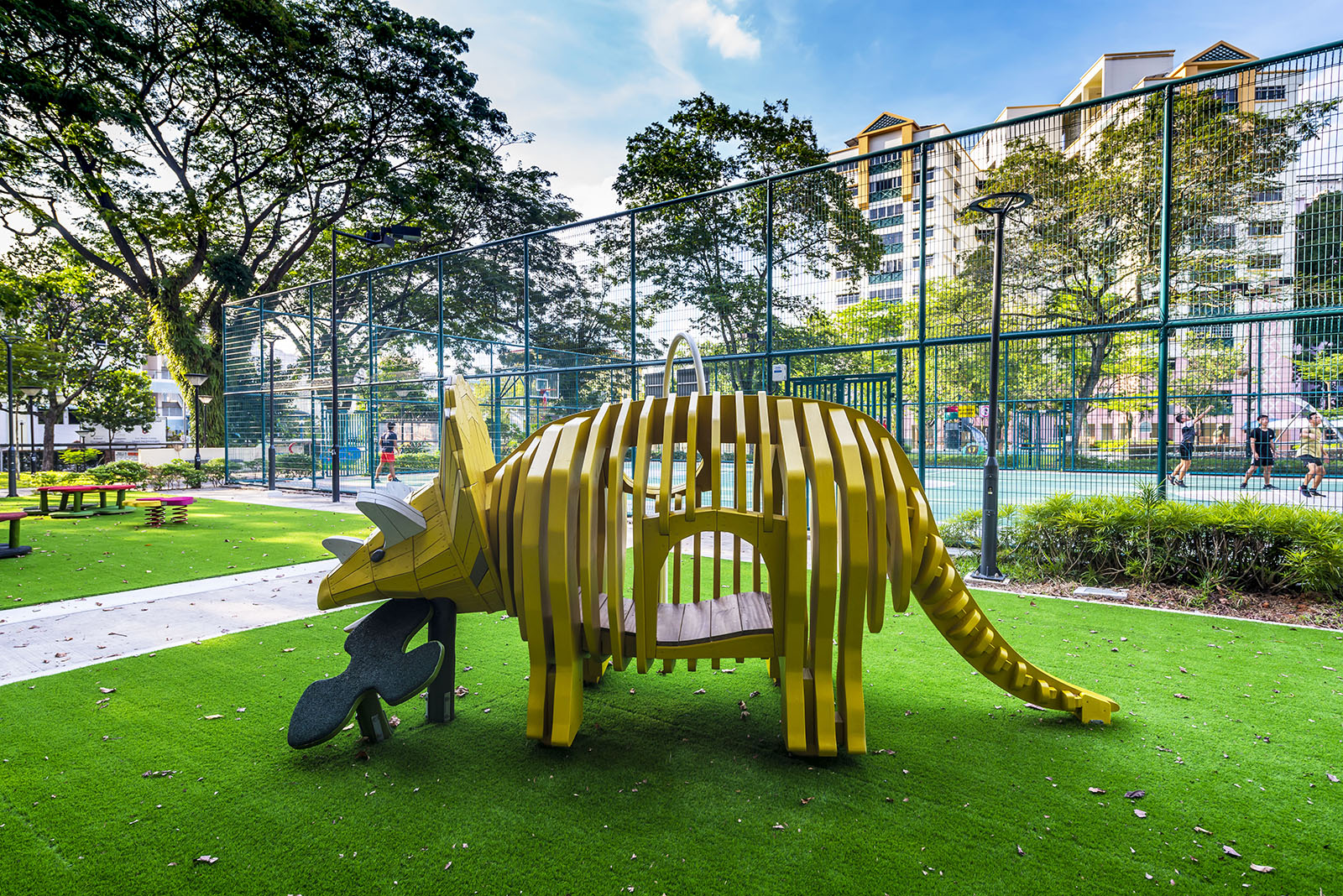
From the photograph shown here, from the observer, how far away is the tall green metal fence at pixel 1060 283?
7.11m

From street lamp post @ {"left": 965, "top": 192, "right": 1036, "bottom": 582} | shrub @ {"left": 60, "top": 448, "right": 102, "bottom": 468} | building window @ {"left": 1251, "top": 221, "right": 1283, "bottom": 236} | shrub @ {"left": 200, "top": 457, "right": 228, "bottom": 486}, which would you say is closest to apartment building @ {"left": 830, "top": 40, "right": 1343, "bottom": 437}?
building window @ {"left": 1251, "top": 221, "right": 1283, "bottom": 236}

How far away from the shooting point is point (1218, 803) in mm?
2762

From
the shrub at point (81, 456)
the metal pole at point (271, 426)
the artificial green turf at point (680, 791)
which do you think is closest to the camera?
the artificial green turf at point (680, 791)

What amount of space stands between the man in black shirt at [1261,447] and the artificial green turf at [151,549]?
35.1 ft

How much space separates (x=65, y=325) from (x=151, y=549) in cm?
2850

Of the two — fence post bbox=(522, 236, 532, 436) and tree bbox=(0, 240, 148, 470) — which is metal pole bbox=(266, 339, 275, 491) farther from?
tree bbox=(0, 240, 148, 470)

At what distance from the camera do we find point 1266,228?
7180 mm

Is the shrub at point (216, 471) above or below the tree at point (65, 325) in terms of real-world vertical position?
below

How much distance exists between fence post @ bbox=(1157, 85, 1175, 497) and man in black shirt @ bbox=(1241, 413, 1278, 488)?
908 mm

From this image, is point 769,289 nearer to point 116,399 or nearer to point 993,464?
point 993,464

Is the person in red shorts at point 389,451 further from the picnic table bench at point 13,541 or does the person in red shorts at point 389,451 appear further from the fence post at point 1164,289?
the fence post at point 1164,289

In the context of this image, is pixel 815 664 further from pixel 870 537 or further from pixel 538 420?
pixel 538 420

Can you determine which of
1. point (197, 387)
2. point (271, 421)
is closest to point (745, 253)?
point (271, 421)

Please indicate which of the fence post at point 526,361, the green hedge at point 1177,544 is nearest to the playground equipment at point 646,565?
the green hedge at point 1177,544
